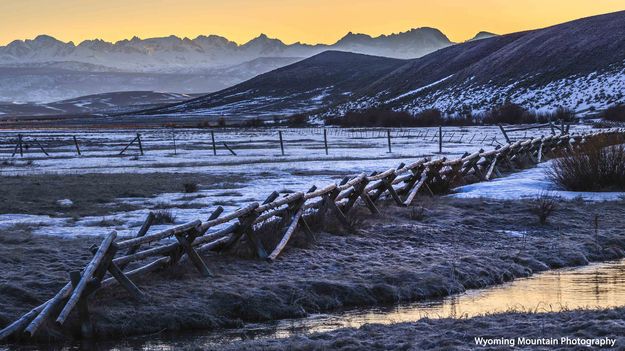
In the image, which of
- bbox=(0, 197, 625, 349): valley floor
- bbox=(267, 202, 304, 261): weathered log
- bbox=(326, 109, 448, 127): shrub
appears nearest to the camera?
bbox=(0, 197, 625, 349): valley floor

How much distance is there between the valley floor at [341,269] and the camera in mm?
9734

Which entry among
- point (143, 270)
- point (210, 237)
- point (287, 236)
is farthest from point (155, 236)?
point (287, 236)

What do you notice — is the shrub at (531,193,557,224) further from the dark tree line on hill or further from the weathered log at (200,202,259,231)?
the dark tree line on hill

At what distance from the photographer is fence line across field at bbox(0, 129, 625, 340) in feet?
29.3

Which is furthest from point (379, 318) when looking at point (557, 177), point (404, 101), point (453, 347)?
point (404, 101)

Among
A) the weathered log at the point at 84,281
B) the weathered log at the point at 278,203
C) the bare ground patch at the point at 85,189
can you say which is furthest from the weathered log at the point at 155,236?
the bare ground patch at the point at 85,189

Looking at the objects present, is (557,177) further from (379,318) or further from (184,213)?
(379,318)

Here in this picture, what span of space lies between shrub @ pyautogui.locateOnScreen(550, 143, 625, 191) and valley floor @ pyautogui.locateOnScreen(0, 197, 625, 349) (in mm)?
3310

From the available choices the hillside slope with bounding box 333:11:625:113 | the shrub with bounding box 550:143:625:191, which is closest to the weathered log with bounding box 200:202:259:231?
the shrub with bounding box 550:143:625:191

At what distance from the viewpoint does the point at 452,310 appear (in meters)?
10.2

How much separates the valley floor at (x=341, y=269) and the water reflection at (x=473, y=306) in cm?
32

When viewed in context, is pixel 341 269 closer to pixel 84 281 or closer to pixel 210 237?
pixel 210 237

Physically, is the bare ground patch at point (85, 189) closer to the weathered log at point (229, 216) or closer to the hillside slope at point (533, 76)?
the weathered log at point (229, 216)

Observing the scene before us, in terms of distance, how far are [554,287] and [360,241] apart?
3.64 metres
